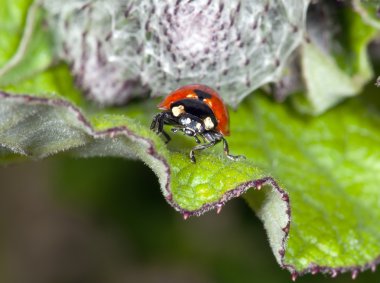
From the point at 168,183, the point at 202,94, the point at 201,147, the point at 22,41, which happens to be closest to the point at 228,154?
the point at 201,147

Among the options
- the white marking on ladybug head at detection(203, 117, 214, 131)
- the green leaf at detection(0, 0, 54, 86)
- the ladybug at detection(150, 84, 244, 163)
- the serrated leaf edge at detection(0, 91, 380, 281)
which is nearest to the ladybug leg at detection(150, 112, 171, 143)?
the ladybug at detection(150, 84, 244, 163)

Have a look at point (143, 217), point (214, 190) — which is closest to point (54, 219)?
point (143, 217)

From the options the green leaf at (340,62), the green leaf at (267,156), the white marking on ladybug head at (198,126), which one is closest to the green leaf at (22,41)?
the green leaf at (267,156)

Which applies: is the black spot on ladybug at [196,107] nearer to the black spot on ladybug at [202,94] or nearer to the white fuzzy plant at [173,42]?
the black spot on ladybug at [202,94]

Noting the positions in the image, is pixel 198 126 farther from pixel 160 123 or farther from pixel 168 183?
pixel 168 183

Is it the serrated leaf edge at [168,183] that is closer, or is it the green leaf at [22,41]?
the serrated leaf edge at [168,183]
